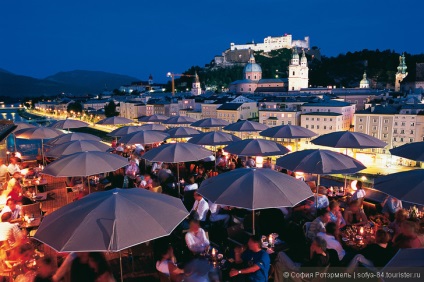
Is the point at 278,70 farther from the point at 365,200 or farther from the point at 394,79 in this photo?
the point at 365,200

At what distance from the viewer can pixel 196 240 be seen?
17.7ft

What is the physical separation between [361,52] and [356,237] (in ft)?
423

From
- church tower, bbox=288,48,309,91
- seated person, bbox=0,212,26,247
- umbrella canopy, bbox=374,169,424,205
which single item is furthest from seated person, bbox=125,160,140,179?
church tower, bbox=288,48,309,91

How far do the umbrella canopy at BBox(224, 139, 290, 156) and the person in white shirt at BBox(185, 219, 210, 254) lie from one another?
4321 millimetres

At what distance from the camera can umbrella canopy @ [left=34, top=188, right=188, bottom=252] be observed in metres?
3.67

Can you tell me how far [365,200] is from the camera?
830 centimetres

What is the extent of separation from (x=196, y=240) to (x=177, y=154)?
354 centimetres

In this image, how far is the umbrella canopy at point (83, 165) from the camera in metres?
7.02

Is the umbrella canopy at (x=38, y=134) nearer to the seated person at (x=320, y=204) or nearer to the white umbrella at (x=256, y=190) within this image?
the white umbrella at (x=256, y=190)

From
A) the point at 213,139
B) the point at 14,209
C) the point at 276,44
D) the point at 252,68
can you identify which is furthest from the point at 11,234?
the point at 276,44

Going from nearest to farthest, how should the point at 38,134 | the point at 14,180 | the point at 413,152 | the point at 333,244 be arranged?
the point at 333,244 < the point at 413,152 < the point at 14,180 < the point at 38,134

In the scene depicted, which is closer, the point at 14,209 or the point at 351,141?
the point at 14,209

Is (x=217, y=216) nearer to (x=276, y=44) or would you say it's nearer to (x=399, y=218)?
(x=399, y=218)

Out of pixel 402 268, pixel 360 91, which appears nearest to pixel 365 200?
pixel 402 268
